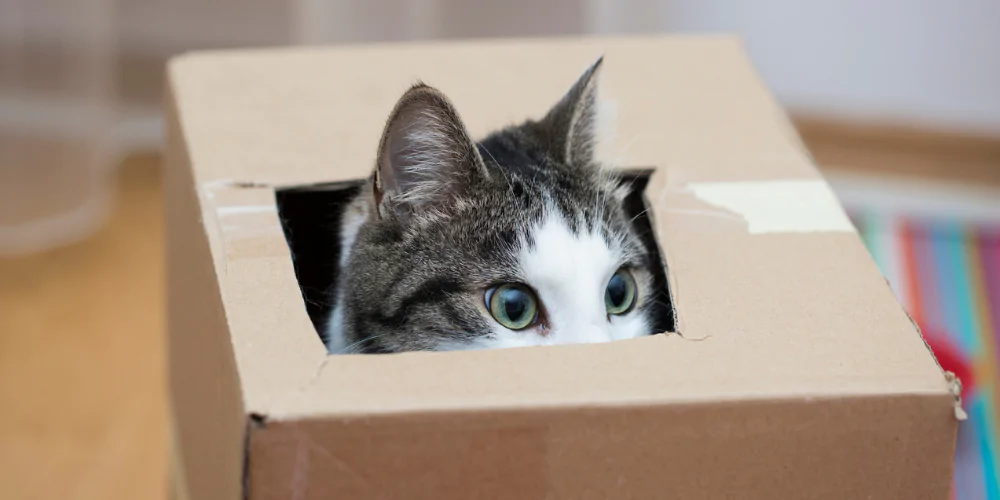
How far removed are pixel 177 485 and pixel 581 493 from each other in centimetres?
71

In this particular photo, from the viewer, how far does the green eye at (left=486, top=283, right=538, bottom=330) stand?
863 mm

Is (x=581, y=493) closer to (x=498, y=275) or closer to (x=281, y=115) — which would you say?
(x=498, y=275)

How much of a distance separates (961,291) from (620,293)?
1262mm

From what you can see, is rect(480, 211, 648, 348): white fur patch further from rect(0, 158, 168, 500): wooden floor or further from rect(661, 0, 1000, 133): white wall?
rect(661, 0, 1000, 133): white wall

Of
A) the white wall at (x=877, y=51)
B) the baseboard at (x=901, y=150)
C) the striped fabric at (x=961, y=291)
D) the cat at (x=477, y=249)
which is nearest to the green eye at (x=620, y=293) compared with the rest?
the cat at (x=477, y=249)

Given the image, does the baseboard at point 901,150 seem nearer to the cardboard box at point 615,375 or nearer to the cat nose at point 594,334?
the cardboard box at point 615,375


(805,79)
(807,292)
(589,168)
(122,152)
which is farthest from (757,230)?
(122,152)

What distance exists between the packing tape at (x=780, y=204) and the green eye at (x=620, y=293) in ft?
0.36

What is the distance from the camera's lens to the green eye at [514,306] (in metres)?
0.86

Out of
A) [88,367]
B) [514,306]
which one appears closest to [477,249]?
[514,306]

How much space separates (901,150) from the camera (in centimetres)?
229

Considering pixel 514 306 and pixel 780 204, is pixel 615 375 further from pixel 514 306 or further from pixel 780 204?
pixel 780 204

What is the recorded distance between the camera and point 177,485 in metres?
1.21

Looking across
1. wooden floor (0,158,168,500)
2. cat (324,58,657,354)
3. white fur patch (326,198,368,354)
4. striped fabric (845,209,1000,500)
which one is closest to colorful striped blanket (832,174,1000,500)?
Result: striped fabric (845,209,1000,500)
